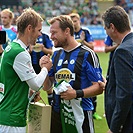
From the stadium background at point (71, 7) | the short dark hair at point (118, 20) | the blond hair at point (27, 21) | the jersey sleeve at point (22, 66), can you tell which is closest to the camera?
the short dark hair at point (118, 20)

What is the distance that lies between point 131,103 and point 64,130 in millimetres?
1403

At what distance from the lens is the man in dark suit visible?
3014 mm

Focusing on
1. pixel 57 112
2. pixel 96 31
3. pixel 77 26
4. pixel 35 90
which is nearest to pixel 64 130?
pixel 57 112

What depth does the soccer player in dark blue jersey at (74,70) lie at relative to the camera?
4.06 meters

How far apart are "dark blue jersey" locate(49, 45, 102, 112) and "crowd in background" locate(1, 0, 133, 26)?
26.7 metres

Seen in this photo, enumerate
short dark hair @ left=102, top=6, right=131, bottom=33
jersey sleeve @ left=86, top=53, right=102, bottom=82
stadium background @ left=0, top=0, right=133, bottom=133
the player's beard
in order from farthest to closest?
stadium background @ left=0, top=0, right=133, bottom=133, the player's beard, jersey sleeve @ left=86, top=53, right=102, bottom=82, short dark hair @ left=102, top=6, right=131, bottom=33

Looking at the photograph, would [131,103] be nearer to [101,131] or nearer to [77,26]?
[101,131]

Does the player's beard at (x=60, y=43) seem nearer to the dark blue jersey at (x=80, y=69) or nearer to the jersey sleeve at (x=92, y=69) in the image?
the dark blue jersey at (x=80, y=69)

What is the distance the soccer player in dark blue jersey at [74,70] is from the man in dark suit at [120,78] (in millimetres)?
768

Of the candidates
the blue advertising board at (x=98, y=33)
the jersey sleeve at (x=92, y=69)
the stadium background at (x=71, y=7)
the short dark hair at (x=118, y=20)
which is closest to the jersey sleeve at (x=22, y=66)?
the jersey sleeve at (x=92, y=69)

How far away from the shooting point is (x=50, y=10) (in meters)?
33.1

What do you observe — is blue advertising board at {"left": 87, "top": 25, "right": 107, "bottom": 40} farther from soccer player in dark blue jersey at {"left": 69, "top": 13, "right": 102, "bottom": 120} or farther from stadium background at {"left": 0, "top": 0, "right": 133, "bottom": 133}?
soccer player in dark blue jersey at {"left": 69, "top": 13, "right": 102, "bottom": 120}

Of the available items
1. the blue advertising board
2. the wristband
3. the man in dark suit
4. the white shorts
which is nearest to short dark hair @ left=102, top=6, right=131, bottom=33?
the man in dark suit

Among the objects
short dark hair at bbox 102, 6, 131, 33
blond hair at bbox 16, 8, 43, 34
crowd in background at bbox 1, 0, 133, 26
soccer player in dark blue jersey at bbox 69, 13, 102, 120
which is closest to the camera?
short dark hair at bbox 102, 6, 131, 33
